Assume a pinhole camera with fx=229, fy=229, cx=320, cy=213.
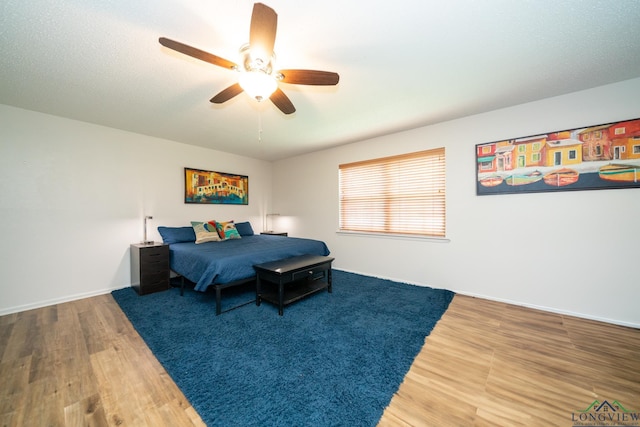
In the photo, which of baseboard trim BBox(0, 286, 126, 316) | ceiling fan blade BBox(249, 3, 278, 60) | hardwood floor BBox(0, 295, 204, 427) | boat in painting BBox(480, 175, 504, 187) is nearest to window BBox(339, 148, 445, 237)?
boat in painting BBox(480, 175, 504, 187)

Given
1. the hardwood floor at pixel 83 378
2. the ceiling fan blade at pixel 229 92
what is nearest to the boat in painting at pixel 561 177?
the ceiling fan blade at pixel 229 92

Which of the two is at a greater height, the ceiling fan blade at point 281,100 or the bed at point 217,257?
the ceiling fan blade at point 281,100

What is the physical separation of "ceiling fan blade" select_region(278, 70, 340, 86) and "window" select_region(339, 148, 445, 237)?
7.57ft

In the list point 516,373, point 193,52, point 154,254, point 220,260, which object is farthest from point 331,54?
point 154,254

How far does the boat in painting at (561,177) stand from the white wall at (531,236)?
0.14 meters

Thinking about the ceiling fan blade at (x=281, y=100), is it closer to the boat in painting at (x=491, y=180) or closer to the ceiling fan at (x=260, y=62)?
the ceiling fan at (x=260, y=62)

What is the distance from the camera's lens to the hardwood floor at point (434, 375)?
1308mm

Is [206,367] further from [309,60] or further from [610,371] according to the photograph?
[610,371]

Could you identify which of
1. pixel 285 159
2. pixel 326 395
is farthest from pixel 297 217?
pixel 326 395

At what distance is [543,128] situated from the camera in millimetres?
2619

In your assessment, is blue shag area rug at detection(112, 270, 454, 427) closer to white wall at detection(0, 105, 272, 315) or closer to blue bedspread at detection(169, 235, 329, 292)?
blue bedspread at detection(169, 235, 329, 292)

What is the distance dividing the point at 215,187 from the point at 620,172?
18.3 ft

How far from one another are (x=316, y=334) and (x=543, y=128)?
3.37 meters

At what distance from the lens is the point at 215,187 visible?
4.57m
